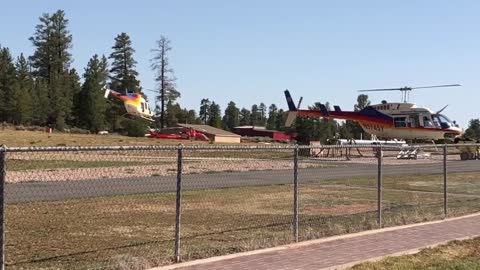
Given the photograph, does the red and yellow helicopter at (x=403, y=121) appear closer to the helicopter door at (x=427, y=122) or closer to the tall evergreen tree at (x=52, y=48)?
the helicopter door at (x=427, y=122)

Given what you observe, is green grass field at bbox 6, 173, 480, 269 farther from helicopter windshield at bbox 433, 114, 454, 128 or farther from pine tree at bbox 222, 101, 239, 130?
pine tree at bbox 222, 101, 239, 130

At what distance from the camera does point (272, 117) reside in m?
178

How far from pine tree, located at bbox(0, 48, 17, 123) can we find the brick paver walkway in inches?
2656

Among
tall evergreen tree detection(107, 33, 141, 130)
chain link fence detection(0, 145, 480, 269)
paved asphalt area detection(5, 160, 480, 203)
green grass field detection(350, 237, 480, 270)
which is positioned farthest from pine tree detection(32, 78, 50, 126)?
green grass field detection(350, 237, 480, 270)

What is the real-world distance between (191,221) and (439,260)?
17.5 ft

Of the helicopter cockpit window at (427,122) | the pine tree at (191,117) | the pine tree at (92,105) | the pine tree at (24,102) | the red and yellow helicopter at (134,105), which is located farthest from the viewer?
the pine tree at (191,117)

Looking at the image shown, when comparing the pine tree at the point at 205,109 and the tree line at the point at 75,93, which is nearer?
the tree line at the point at 75,93

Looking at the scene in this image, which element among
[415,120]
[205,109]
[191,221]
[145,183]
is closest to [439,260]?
[191,221]

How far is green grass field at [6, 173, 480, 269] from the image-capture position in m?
9.02

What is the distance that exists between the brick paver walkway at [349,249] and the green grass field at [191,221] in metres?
0.51

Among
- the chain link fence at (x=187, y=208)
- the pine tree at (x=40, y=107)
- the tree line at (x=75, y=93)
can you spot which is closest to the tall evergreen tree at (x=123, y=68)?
the tree line at (x=75, y=93)

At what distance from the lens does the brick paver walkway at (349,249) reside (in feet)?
27.4

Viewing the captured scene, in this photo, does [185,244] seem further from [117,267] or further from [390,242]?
[390,242]

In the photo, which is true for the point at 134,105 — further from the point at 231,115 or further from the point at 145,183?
the point at 231,115
